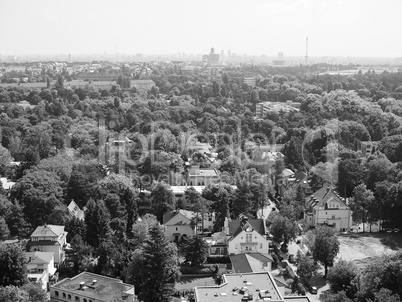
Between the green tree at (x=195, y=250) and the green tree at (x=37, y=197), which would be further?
the green tree at (x=37, y=197)

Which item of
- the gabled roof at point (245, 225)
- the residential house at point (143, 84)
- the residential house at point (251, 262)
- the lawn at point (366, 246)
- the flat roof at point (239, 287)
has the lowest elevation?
the lawn at point (366, 246)

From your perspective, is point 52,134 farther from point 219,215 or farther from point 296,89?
point 296,89

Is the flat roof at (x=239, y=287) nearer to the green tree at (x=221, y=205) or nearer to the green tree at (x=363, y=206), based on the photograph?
the green tree at (x=221, y=205)

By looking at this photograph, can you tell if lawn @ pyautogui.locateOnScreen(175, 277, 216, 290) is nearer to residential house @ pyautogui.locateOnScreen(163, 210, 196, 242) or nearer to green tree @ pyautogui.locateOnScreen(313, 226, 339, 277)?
residential house @ pyautogui.locateOnScreen(163, 210, 196, 242)

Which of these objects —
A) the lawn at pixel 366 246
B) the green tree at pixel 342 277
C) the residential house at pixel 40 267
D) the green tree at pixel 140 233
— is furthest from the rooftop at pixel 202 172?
the green tree at pixel 342 277

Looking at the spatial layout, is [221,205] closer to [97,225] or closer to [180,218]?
[180,218]
